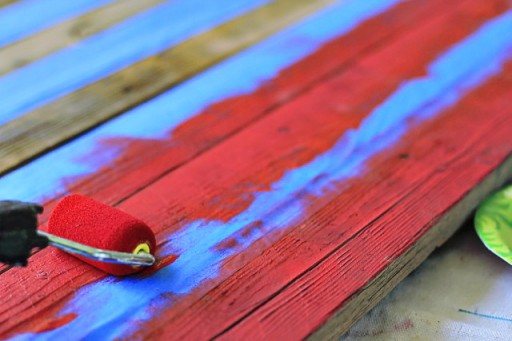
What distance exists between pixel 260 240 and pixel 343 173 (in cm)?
25

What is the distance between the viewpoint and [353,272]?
43.3 inches

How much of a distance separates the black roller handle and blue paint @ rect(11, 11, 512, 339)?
13cm

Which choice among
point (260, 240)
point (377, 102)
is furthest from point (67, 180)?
point (377, 102)

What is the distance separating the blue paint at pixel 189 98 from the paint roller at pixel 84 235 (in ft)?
0.70

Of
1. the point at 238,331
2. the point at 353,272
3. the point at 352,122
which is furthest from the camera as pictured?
the point at 352,122

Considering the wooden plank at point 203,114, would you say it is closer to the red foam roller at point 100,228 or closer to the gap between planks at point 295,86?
the gap between planks at point 295,86

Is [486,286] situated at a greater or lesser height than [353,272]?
lesser

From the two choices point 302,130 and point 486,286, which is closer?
point 486,286

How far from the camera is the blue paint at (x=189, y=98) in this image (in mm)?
1295

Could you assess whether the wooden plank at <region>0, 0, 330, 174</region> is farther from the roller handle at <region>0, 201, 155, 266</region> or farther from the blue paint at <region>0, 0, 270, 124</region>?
the roller handle at <region>0, 201, 155, 266</region>

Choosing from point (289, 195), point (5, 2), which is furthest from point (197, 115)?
point (5, 2)

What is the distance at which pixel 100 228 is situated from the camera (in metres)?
1.02

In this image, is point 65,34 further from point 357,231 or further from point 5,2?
point 357,231

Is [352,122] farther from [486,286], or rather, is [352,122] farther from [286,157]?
[486,286]
